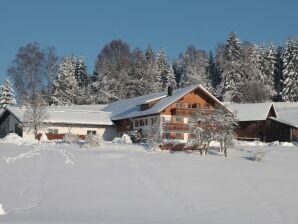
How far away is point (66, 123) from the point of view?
63.5m

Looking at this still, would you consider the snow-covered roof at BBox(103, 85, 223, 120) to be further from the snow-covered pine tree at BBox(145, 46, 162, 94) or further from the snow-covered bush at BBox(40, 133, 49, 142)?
the snow-covered pine tree at BBox(145, 46, 162, 94)

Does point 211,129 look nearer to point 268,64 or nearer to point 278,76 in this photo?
point 268,64

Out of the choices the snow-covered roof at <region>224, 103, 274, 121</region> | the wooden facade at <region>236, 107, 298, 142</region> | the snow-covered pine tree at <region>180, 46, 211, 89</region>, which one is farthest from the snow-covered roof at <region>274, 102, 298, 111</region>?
the snow-covered pine tree at <region>180, 46, 211, 89</region>

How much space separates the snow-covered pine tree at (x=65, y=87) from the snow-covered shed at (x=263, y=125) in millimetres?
32679

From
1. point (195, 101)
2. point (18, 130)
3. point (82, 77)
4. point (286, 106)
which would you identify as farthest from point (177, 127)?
point (82, 77)

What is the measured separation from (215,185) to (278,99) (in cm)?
6676

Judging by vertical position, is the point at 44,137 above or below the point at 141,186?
above

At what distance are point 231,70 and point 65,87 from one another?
2626 centimetres

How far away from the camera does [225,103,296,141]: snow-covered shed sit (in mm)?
65625

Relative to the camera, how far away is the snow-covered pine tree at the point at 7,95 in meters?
85.8

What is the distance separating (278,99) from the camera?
9638 cm

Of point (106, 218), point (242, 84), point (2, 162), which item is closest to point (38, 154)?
point (2, 162)

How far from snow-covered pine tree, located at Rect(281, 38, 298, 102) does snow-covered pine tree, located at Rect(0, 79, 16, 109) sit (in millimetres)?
40758

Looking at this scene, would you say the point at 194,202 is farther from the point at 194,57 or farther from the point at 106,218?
the point at 194,57
